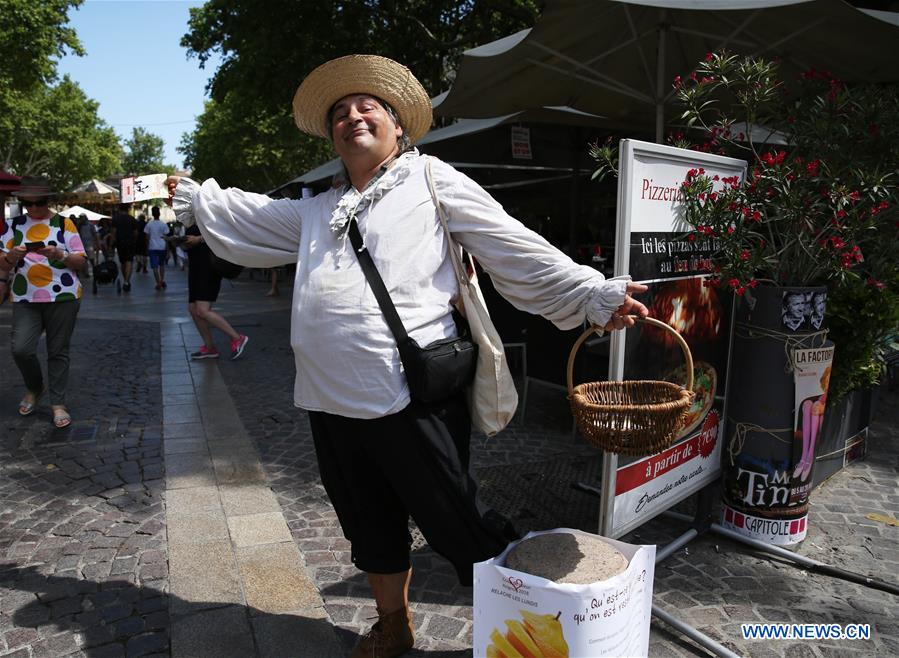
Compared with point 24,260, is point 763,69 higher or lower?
higher

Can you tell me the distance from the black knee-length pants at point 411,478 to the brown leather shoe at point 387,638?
0.26 meters

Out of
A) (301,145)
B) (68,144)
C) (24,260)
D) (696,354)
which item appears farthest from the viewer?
(68,144)

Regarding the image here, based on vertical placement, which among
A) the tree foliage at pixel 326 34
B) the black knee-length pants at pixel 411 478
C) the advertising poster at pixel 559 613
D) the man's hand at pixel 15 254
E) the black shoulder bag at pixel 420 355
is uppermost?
the tree foliage at pixel 326 34

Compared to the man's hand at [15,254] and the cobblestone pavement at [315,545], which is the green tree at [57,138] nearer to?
the man's hand at [15,254]

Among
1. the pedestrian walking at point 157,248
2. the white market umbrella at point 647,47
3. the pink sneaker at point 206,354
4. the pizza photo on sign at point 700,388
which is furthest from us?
the pedestrian walking at point 157,248

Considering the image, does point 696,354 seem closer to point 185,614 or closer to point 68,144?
point 185,614

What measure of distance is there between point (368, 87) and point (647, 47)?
4.03 m

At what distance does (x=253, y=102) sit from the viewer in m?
15.5

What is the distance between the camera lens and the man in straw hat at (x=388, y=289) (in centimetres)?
200

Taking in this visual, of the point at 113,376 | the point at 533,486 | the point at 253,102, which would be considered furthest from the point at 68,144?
the point at 533,486

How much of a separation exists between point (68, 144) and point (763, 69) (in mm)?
54056

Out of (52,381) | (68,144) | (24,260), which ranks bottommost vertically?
(52,381)

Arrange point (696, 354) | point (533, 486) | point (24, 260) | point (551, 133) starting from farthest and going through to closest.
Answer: point (551, 133)
point (24, 260)
point (533, 486)
point (696, 354)
